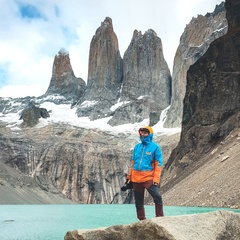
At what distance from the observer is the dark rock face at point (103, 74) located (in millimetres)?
171625

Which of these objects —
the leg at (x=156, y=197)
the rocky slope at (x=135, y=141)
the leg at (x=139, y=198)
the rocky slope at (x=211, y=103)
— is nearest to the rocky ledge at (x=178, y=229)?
the leg at (x=156, y=197)

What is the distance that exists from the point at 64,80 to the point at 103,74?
2801 cm

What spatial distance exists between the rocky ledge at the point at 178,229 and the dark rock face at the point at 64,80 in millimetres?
185019

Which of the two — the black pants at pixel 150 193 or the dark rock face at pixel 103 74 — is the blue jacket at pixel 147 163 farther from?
the dark rock face at pixel 103 74

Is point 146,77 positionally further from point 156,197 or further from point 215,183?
point 156,197

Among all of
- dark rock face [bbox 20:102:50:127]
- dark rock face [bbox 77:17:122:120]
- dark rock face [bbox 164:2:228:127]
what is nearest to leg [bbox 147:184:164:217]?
dark rock face [bbox 164:2:228:127]

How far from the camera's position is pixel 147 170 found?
348 inches

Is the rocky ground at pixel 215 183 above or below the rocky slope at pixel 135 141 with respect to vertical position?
below

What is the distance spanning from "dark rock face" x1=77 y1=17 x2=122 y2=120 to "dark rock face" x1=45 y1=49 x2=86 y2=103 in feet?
50.2

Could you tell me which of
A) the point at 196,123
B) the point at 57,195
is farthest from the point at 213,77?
the point at 57,195

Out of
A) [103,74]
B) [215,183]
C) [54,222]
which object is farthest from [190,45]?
[54,222]

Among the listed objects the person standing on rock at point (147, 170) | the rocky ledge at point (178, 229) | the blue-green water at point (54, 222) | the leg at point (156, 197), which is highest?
the person standing on rock at point (147, 170)

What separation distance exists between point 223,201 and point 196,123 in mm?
38212

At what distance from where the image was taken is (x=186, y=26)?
150 meters
